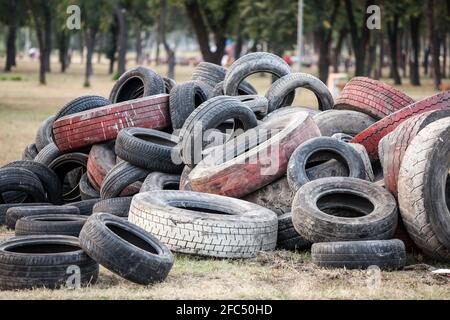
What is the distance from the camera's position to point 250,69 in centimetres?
1477

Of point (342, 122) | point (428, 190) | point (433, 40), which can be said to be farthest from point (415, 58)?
point (428, 190)

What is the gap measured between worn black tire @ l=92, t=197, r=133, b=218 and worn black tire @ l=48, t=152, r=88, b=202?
6.49 ft

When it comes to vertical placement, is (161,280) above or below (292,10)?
below

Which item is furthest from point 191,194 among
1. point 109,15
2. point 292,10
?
point 109,15

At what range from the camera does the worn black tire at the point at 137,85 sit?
562 inches

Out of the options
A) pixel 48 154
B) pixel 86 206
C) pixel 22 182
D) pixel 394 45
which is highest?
pixel 394 45

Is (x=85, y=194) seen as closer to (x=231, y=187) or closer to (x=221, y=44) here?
(x=231, y=187)

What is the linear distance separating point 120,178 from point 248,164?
2042mm

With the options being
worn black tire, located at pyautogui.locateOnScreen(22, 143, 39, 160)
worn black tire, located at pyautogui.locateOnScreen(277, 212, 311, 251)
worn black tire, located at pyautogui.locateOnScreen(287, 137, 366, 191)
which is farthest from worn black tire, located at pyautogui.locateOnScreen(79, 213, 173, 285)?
worn black tire, located at pyautogui.locateOnScreen(22, 143, 39, 160)

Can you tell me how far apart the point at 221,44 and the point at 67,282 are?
3824cm

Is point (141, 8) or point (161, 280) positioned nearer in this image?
point (161, 280)

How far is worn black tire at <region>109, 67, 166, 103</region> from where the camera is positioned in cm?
1427

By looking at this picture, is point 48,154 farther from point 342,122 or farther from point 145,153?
point 342,122
